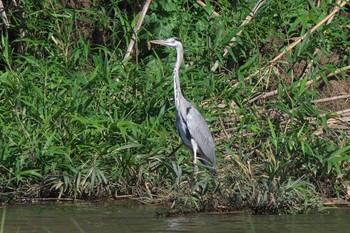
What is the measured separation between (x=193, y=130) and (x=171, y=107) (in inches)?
29.3

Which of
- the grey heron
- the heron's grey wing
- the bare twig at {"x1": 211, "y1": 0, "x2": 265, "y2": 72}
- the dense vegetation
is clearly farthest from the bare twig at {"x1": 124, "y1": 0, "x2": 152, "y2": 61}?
the heron's grey wing

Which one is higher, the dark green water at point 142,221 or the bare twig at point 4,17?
the bare twig at point 4,17

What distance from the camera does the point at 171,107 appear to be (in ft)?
27.1

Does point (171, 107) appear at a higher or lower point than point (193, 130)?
higher

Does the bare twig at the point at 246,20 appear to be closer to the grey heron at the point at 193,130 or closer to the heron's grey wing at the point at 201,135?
the grey heron at the point at 193,130

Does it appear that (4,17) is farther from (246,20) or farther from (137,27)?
(246,20)

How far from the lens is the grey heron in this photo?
7539 millimetres

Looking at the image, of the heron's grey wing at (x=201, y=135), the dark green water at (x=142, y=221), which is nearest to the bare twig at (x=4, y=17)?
the heron's grey wing at (x=201, y=135)

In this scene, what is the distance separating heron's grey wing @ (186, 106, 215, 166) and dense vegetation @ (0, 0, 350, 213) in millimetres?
163

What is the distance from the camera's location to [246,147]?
26.0 feet

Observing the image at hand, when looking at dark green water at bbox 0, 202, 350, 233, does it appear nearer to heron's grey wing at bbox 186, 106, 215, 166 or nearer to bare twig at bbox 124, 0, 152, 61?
heron's grey wing at bbox 186, 106, 215, 166

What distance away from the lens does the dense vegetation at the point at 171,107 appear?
7.11 metres

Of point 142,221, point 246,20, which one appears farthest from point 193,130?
point 246,20

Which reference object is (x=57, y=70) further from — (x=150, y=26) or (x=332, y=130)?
(x=332, y=130)
